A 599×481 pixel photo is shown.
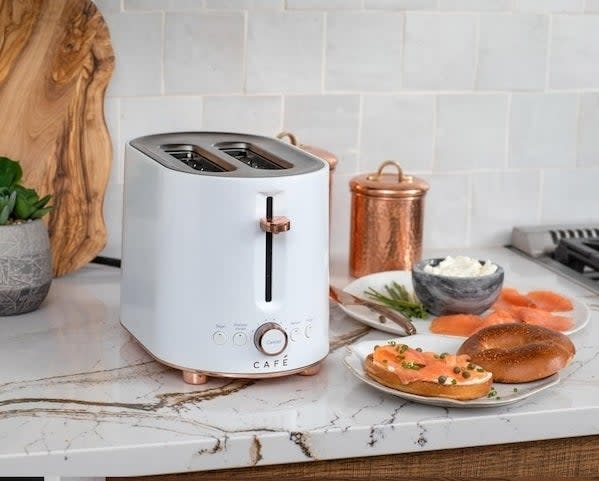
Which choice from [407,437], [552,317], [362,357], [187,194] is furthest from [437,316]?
[187,194]

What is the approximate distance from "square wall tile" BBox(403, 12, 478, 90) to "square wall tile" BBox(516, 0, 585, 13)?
9cm

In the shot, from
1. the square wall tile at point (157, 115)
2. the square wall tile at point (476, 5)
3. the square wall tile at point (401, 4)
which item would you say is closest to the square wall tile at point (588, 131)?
the square wall tile at point (476, 5)

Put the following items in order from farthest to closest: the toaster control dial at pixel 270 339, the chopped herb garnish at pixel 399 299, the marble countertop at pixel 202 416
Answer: the chopped herb garnish at pixel 399 299 < the toaster control dial at pixel 270 339 < the marble countertop at pixel 202 416

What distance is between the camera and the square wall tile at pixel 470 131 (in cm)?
201

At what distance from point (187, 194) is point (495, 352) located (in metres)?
0.42

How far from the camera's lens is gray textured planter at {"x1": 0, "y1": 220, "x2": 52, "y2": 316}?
1.58 metres

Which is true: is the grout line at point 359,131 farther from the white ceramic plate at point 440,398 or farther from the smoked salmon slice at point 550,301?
the white ceramic plate at point 440,398

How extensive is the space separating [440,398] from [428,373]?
0.11ft

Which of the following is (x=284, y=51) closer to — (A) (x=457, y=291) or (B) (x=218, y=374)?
(A) (x=457, y=291)

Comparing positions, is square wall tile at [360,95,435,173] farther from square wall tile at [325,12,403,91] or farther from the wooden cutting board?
the wooden cutting board

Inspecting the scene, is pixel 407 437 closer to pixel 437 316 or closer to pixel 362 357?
pixel 362 357

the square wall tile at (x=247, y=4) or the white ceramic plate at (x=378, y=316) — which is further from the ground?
the square wall tile at (x=247, y=4)

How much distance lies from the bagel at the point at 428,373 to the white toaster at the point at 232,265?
88mm

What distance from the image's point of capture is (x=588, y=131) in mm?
2098
